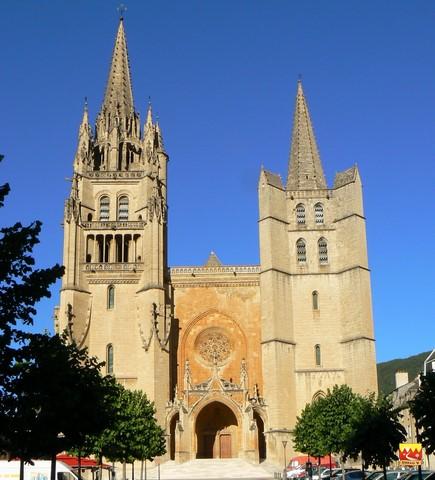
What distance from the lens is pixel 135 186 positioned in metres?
56.2

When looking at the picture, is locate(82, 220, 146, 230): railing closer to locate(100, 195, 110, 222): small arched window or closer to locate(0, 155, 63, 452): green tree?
locate(100, 195, 110, 222): small arched window

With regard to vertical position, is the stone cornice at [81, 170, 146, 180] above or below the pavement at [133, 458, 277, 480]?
above

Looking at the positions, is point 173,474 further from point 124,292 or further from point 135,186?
point 135,186

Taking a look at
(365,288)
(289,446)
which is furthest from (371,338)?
(289,446)

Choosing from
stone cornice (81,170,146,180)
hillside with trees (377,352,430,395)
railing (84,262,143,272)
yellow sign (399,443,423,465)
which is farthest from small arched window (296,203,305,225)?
hillside with trees (377,352,430,395)

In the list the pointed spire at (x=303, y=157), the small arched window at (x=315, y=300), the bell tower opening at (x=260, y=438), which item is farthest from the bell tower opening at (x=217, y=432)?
the pointed spire at (x=303, y=157)

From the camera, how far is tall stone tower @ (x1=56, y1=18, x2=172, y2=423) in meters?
49.9

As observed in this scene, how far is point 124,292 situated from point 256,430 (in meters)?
12.5

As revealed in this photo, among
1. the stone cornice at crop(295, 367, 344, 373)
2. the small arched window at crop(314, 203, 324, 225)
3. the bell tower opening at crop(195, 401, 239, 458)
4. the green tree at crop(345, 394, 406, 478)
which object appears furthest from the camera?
the small arched window at crop(314, 203, 324, 225)

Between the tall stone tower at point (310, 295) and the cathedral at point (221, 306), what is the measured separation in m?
0.08

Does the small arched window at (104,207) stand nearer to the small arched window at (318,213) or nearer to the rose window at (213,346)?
the rose window at (213,346)

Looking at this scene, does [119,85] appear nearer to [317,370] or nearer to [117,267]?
[117,267]

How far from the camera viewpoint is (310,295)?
2085 inches

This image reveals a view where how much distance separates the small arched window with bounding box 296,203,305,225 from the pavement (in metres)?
17.2
